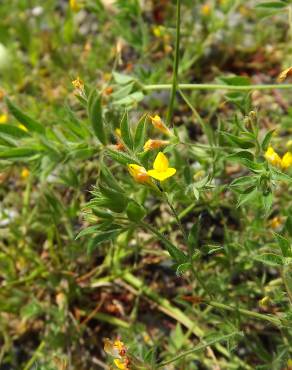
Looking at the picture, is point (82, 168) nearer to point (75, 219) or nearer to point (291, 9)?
point (75, 219)

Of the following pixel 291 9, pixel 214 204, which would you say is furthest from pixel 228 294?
pixel 291 9

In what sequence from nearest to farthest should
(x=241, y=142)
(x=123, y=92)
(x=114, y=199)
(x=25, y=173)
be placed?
(x=114, y=199) < (x=241, y=142) < (x=123, y=92) < (x=25, y=173)

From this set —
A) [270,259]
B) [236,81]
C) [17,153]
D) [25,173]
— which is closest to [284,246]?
[270,259]

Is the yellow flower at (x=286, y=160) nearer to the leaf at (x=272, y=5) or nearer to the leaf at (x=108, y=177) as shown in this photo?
the leaf at (x=108, y=177)

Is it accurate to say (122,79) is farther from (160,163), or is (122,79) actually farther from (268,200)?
(268,200)

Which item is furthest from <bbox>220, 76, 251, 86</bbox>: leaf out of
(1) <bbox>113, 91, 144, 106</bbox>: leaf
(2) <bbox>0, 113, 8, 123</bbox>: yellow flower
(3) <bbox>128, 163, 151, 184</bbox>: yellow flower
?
(2) <bbox>0, 113, 8, 123</bbox>: yellow flower

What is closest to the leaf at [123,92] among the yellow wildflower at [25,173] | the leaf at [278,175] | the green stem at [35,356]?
the yellow wildflower at [25,173]

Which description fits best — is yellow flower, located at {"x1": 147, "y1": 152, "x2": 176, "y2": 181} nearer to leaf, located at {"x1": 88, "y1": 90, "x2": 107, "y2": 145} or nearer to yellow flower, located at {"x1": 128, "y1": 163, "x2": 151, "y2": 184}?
yellow flower, located at {"x1": 128, "y1": 163, "x2": 151, "y2": 184}
